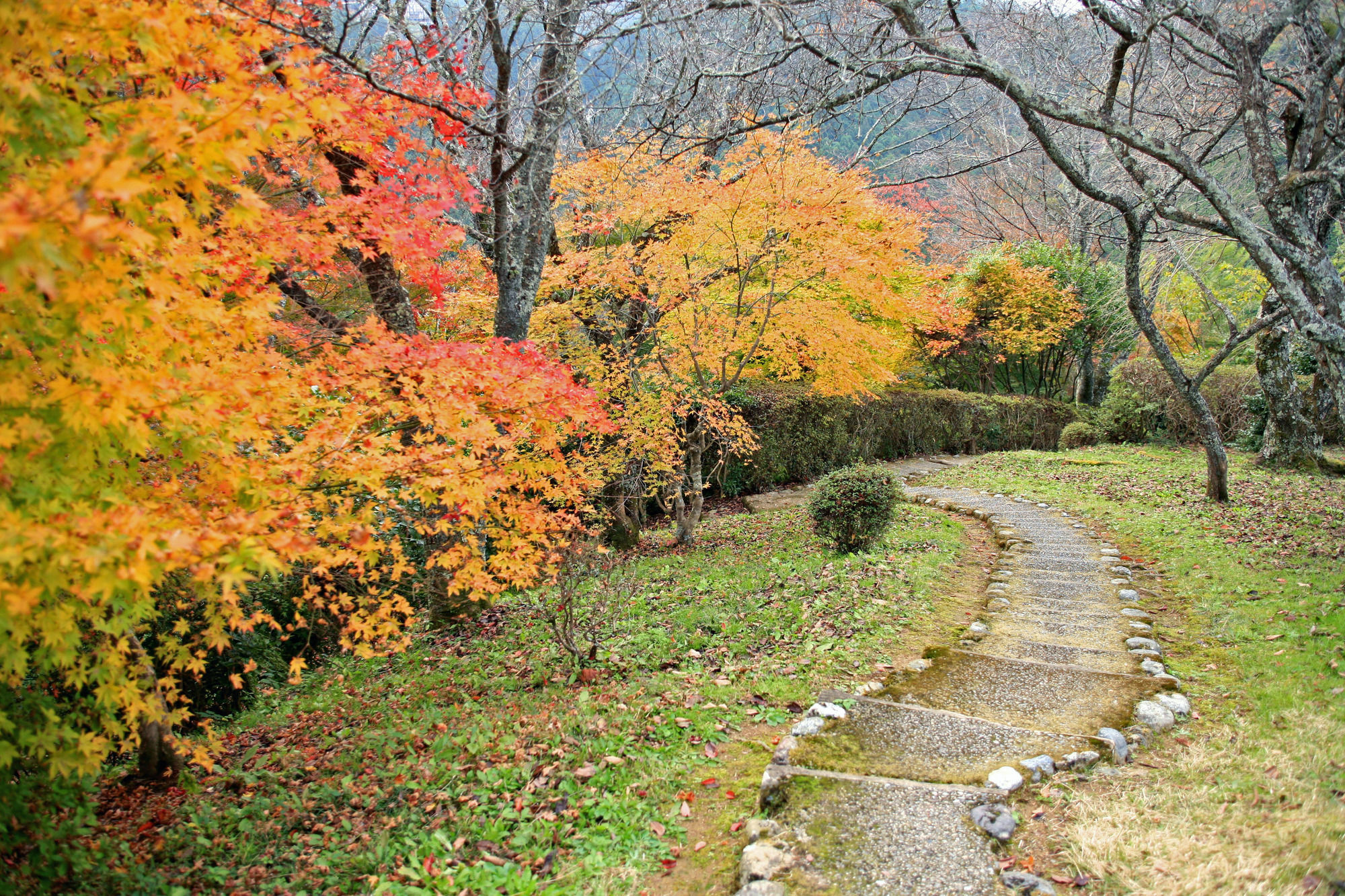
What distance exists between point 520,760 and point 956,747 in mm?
2297

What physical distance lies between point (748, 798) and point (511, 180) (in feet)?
19.9

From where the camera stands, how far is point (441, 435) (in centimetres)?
458

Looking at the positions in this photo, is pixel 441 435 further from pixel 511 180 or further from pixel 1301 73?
pixel 1301 73

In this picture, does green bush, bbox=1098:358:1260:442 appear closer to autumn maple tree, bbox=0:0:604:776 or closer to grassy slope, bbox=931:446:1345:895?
grassy slope, bbox=931:446:1345:895

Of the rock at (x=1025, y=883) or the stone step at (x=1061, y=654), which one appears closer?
the rock at (x=1025, y=883)

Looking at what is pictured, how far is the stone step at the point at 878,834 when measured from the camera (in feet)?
8.09

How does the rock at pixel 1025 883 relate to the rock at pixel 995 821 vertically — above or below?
below

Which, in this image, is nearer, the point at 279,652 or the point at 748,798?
the point at 748,798

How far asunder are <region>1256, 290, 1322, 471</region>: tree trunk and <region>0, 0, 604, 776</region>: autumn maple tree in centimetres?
1078

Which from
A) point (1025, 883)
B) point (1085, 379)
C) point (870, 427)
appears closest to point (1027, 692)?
point (1025, 883)

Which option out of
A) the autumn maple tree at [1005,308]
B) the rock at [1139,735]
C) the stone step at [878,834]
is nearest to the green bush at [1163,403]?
the autumn maple tree at [1005,308]

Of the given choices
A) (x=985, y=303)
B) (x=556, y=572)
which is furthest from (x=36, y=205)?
(x=985, y=303)

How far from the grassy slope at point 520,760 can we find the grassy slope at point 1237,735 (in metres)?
1.52

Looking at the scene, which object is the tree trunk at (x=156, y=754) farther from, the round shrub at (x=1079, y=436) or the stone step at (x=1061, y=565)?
the round shrub at (x=1079, y=436)
